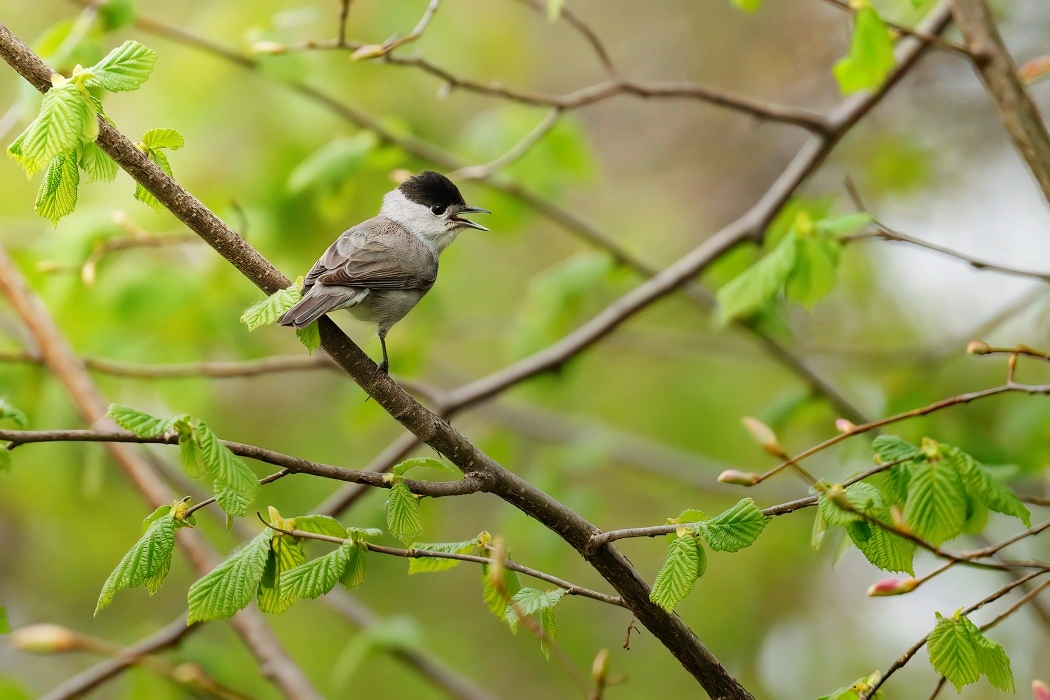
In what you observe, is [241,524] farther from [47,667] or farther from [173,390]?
[47,667]

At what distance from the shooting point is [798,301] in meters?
3.05

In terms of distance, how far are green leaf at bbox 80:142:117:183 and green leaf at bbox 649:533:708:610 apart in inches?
53.7

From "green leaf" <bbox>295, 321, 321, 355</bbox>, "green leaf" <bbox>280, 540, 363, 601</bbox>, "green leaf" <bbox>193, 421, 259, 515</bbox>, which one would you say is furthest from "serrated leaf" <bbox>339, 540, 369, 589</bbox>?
"green leaf" <bbox>295, 321, 321, 355</bbox>

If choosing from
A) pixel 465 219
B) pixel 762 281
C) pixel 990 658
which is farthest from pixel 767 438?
pixel 465 219

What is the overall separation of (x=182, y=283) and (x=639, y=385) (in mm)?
4638

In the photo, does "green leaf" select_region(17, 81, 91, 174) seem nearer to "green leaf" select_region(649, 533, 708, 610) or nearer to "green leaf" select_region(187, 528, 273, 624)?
"green leaf" select_region(187, 528, 273, 624)

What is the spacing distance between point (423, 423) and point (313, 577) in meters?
0.44

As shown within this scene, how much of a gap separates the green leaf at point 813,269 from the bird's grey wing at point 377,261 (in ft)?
4.63

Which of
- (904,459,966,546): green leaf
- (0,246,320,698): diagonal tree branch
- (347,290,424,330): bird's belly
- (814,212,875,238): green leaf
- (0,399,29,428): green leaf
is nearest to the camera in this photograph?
(904,459,966,546): green leaf

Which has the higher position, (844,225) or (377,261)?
(844,225)

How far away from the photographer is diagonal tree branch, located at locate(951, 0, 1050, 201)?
261 centimetres

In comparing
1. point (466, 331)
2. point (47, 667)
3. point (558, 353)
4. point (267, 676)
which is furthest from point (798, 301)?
point (47, 667)

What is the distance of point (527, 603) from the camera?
6.38ft

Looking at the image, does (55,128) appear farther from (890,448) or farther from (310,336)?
(890,448)
